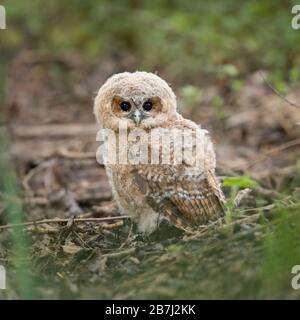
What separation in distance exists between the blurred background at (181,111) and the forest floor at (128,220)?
1 cm

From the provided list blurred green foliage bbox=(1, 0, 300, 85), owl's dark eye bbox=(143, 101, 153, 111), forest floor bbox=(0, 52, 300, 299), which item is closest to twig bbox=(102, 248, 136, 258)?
forest floor bbox=(0, 52, 300, 299)

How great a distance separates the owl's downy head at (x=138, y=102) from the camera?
460cm

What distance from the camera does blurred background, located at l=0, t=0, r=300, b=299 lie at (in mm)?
3580

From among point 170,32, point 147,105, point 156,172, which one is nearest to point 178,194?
point 156,172

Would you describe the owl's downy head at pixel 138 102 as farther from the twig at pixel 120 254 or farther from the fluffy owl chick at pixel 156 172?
the twig at pixel 120 254

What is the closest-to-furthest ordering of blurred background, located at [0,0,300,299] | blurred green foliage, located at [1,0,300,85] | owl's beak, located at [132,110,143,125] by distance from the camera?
blurred background, located at [0,0,300,299]
owl's beak, located at [132,110,143,125]
blurred green foliage, located at [1,0,300,85]

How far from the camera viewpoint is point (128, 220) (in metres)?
4.67

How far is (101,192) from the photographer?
604cm

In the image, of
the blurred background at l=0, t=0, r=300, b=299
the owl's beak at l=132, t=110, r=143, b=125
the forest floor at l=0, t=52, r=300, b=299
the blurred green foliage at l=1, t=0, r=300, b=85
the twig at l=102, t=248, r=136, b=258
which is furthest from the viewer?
the blurred green foliage at l=1, t=0, r=300, b=85

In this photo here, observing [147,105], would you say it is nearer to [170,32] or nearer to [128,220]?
[128,220]

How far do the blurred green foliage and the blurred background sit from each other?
21 millimetres

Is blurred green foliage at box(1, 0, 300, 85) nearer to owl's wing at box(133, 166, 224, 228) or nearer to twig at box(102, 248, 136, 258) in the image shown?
owl's wing at box(133, 166, 224, 228)

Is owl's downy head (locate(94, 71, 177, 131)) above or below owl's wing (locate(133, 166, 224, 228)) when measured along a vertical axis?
above
